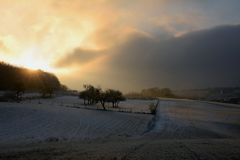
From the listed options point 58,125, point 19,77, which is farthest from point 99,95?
point 19,77

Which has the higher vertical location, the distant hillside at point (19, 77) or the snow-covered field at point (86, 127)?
the distant hillside at point (19, 77)

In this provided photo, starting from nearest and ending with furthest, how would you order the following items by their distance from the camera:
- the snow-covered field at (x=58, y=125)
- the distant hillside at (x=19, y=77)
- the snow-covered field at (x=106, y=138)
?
the snow-covered field at (x=106, y=138)
the snow-covered field at (x=58, y=125)
the distant hillside at (x=19, y=77)

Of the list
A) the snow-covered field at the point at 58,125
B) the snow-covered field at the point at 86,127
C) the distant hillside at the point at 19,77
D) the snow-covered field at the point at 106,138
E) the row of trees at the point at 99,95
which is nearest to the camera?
the snow-covered field at the point at 106,138

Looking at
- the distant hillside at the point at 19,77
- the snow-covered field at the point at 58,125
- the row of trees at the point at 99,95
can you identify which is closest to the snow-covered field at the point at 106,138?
the snow-covered field at the point at 58,125

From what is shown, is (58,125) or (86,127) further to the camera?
(58,125)

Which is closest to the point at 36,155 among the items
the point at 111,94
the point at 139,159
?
the point at 139,159

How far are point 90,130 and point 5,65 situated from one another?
15481cm

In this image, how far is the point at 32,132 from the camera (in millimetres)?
42188

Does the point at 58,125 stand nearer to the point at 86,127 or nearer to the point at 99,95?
the point at 86,127

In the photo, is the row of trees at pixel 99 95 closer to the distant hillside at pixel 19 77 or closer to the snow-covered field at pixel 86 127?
the snow-covered field at pixel 86 127

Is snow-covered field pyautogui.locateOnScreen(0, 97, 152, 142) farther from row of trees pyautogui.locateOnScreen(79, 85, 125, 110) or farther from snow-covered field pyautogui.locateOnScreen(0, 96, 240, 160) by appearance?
row of trees pyautogui.locateOnScreen(79, 85, 125, 110)

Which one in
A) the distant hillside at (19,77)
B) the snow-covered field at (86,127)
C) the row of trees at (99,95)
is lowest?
the snow-covered field at (86,127)

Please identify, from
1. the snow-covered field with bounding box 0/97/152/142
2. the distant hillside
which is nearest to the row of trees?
the snow-covered field with bounding box 0/97/152/142

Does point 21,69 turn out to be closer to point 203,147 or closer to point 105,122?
point 105,122
